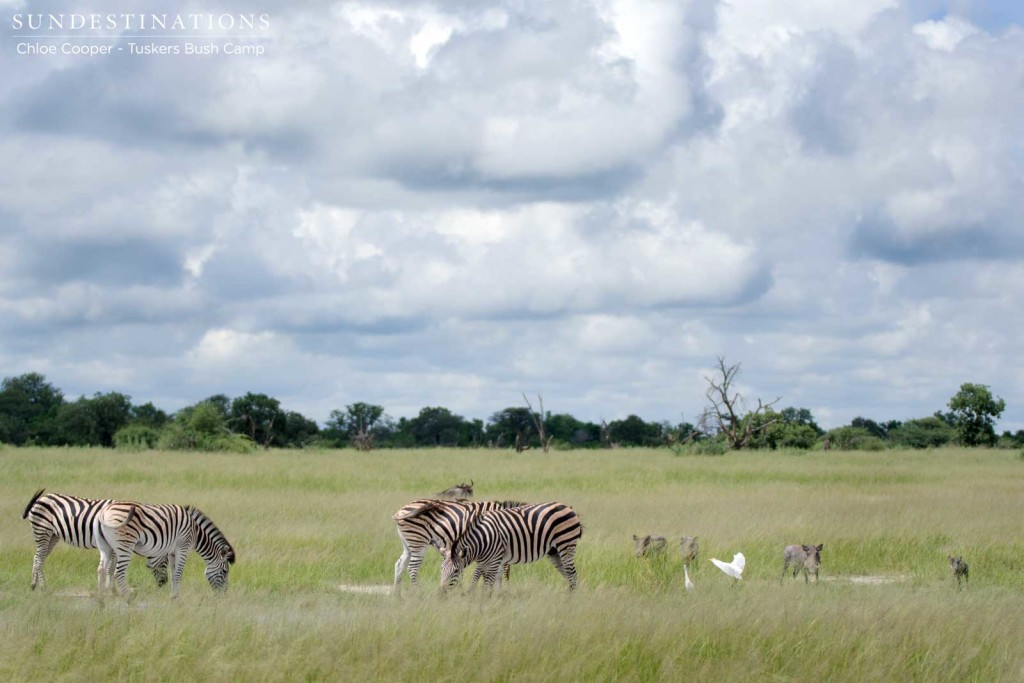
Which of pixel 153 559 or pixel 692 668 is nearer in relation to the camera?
pixel 692 668

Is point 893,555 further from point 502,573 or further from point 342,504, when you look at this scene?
point 342,504

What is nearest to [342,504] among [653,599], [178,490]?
[178,490]

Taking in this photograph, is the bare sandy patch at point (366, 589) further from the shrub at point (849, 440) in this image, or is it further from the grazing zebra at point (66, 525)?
the shrub at point (849, 440)

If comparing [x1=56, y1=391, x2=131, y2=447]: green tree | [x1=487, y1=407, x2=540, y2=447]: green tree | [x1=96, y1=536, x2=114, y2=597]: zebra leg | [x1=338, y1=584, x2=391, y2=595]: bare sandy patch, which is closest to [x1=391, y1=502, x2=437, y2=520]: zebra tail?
[x1=338, y1=584, x2=391, y2=595]: bare sandy patch

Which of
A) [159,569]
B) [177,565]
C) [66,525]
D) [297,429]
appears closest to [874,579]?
[177,565]

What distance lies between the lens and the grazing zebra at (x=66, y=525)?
13.8 meters

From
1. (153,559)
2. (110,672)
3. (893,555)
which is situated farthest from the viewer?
(893,555)

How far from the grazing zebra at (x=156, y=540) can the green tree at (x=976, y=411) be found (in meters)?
65.1

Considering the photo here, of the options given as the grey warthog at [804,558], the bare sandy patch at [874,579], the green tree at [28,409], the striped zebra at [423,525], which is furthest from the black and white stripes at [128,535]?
the green tree at [28,409]

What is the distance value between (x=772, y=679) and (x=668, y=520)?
12.3 meters

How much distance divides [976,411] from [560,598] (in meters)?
65.8

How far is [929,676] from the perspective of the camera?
959 centimetres

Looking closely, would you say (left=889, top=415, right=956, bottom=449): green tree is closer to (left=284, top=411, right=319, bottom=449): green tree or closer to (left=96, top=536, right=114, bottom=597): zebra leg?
(left=284, top=411, right=319, bottom=449): green tree

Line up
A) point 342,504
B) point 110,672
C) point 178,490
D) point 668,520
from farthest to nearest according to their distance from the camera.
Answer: point 178,490 < point 342,504 < point 668,520 < point 110,672
